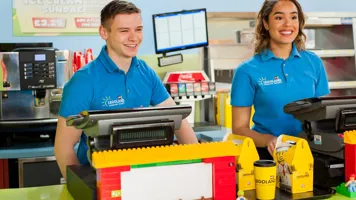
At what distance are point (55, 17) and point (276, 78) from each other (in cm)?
279

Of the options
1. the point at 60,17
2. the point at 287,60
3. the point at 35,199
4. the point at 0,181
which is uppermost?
the point at 60,17

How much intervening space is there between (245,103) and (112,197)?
125cm

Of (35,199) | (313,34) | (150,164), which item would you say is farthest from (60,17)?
(150,164)

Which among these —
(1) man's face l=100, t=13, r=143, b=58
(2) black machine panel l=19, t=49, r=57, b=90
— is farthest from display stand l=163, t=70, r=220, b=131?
(1) man's face l=100, t=13, r=143, b=58

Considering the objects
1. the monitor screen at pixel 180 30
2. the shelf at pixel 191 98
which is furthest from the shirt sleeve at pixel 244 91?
the monitor screen at pixel 180 30

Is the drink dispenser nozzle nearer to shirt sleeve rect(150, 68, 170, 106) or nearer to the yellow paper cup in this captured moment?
shirt sleeve rect(150, 68, 170, 106)

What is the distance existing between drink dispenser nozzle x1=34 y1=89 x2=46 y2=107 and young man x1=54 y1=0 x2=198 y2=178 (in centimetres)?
166

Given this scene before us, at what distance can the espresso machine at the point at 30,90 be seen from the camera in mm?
3883

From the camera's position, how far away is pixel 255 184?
187cm

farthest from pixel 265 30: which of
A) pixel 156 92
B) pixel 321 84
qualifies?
pixel 156 92

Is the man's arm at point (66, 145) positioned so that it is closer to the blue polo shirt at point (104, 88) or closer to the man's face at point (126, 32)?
the blue polo shirt at point (104, 88)

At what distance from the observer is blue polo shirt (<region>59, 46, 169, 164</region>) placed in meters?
2.34

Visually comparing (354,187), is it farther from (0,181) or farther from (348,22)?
(348,22)

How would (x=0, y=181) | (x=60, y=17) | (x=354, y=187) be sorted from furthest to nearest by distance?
(x=60, y=17), (x=0, y=181), (x=354, y=187)
